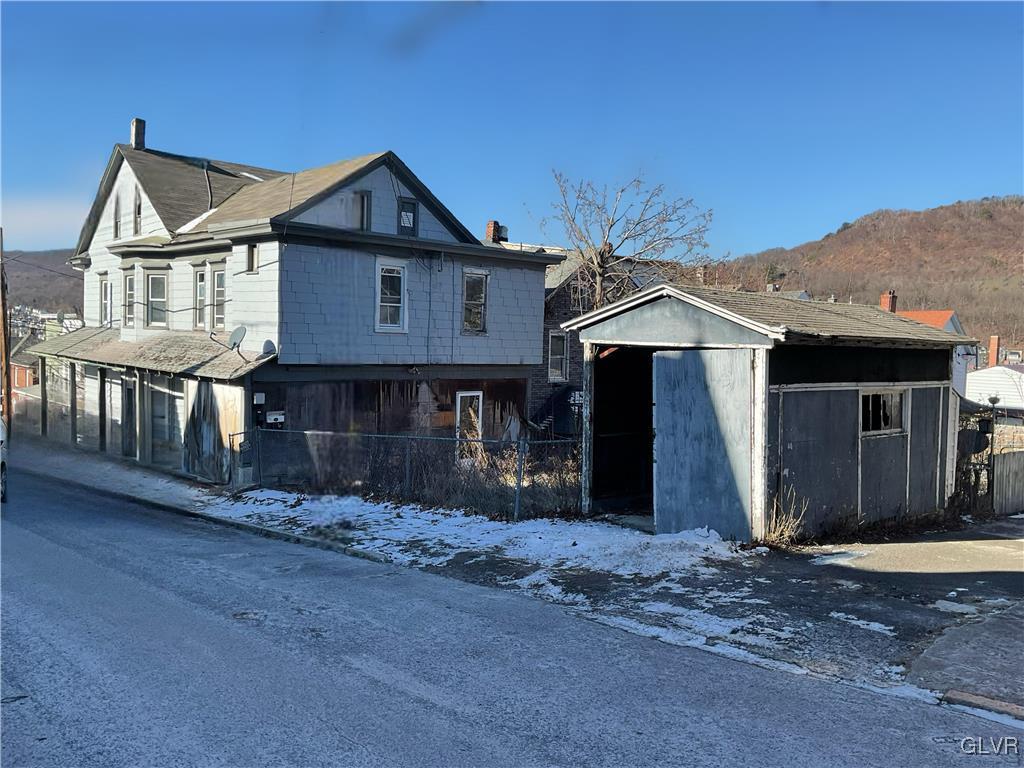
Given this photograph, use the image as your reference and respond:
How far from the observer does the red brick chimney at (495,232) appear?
33.3 m

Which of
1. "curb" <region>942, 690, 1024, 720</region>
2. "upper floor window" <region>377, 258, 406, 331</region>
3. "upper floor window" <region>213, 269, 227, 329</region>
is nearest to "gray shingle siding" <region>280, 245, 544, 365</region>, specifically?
"upper floor window" <region>377, 258, 406, 331</region>

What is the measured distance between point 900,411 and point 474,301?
12759mm

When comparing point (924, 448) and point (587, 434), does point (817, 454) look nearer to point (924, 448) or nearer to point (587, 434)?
point (924, 448)

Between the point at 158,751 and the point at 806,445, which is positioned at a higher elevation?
the point at 806,445

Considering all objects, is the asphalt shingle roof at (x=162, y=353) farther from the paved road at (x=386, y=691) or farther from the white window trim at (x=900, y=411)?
the white window trim at (x=900, y=411)

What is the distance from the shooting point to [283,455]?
734 inches

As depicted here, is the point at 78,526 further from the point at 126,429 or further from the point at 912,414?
the point at 912,414

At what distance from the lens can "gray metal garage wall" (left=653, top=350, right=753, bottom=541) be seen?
35.6ft

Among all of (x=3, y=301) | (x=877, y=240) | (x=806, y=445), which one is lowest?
(x=806, y=445)

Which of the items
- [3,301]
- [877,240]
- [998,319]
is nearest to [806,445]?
[3,301]

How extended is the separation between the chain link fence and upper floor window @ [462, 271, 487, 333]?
15.7ft

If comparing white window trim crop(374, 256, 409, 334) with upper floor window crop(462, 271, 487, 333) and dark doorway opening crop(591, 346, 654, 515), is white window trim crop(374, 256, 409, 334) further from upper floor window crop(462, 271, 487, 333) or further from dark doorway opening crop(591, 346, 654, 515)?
dark doorway opening crop(591, 346, 654, 515)

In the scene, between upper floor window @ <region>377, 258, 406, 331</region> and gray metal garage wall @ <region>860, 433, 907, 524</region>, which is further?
upper floor window @ <region>377, 258, 406, 331</region>

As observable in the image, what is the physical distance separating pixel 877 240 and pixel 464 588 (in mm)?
161779
